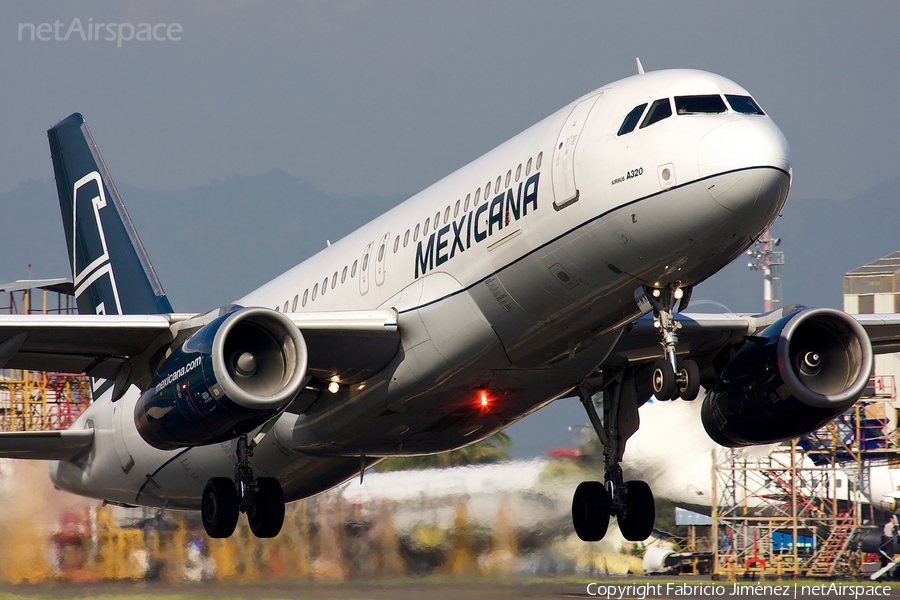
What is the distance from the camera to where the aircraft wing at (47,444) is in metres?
20.5

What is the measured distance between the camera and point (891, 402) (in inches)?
1816

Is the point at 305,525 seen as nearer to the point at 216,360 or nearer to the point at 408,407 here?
the point at 408,407

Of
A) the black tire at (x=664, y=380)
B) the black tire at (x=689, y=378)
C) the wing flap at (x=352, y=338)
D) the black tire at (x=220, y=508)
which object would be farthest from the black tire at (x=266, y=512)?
the black tire at (x=689, y=378)

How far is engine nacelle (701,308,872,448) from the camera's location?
17.2 metres

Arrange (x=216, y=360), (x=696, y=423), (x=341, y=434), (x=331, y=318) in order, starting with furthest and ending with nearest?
(x=696, y=423), (x=341, y=434), (x=331, y=318), (x=216, y=360)

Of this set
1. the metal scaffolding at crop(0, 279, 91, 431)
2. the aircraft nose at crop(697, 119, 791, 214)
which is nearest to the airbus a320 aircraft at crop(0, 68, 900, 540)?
the aircraft nose at crop(697, 119, 791, 214)

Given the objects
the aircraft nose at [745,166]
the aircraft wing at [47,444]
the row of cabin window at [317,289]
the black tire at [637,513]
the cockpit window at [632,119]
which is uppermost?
the cockpit window at [632,119]

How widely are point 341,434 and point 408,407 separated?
164 cm

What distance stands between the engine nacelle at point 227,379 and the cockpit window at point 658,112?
544cm

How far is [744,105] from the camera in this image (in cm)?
1258

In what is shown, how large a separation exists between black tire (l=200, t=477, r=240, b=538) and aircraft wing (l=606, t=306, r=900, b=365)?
6.80 meters

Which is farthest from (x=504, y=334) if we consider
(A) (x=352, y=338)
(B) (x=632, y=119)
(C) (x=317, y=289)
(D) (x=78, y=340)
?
(D) (x=78, y=340)

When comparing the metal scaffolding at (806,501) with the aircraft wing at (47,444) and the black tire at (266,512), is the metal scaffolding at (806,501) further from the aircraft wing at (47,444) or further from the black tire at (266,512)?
the aircraft wing at (47,444)

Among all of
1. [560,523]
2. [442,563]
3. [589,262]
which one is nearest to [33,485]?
[442,563]
